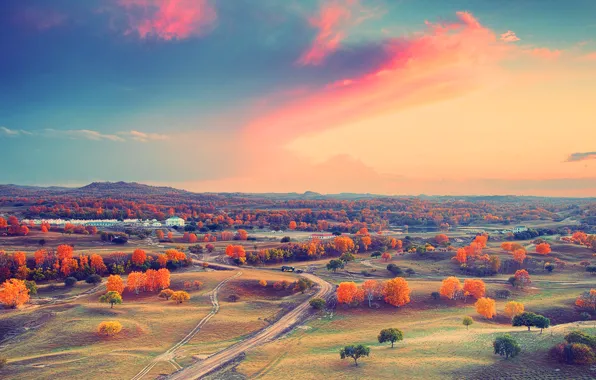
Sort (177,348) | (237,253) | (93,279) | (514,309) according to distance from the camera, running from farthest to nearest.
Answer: (237,253) → (93,279) → (514,309) → (177,348)

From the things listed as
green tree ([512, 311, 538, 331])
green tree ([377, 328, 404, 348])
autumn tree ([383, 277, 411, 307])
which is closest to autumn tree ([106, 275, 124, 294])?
autumn tree ([383, 277, 411, 307])

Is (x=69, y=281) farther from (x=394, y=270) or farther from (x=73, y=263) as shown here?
(x=394, y=270)

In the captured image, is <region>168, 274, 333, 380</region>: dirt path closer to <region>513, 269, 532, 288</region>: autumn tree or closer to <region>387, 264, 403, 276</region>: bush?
<region>387, 264, 403, 276</region>: bush

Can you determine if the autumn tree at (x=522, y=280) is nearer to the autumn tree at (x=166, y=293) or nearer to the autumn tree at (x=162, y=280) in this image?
the autumn tree at (x=166, y=293)

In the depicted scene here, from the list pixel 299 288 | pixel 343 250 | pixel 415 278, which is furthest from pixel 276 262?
pixel 415 278

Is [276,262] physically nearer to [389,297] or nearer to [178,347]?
[389,297]

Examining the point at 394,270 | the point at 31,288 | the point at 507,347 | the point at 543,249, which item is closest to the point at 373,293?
the point at 394,270
